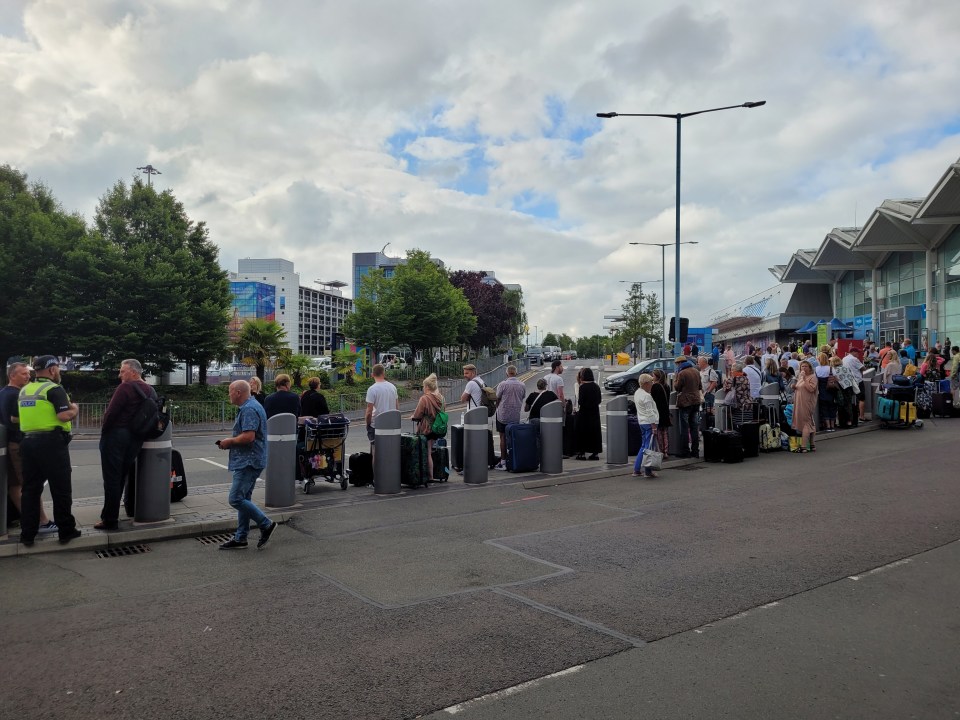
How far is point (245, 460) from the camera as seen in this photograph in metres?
7.42

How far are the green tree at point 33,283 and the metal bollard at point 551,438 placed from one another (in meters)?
26.6

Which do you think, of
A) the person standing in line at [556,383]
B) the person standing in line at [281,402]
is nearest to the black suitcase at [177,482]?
the person standing in line at [281,402]

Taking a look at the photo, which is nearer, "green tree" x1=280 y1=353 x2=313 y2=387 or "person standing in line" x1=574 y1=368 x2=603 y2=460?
"person standing in line" x1=574 y1=368 x2=603 y2=460

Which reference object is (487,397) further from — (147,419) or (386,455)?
(147,419)

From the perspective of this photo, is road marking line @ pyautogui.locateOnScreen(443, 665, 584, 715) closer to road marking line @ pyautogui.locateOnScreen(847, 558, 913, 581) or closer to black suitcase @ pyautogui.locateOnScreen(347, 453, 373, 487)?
road marking line @ pyautogui.locateOnScreen(847, 558, 913, 581)

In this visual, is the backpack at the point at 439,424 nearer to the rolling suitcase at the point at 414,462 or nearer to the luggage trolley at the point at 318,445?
the rolling suitcase at the point at 414,462

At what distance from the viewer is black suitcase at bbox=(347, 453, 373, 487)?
1083cm

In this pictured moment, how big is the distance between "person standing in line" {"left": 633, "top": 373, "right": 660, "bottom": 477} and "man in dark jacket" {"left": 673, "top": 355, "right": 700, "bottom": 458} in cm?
151

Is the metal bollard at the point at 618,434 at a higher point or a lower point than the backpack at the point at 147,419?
lower

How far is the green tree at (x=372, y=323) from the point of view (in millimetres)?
42438

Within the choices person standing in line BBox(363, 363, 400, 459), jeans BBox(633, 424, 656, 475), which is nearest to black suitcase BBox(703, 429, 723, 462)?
jeans BBox(633, 424, 656, 475)

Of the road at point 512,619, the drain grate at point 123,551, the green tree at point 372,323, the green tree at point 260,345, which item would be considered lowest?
the drain grate at point 123,551

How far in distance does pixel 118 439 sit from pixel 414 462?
13.8ft

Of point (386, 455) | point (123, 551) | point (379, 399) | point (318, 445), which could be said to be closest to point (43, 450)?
point (123, 551)
